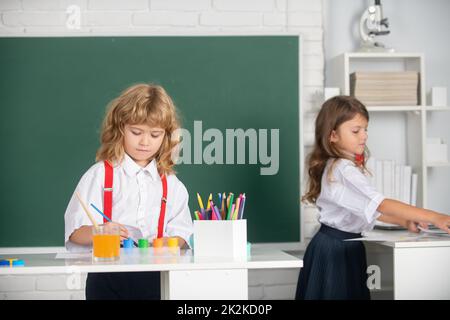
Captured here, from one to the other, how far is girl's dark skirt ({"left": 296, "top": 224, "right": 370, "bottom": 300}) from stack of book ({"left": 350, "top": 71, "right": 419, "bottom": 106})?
2.68ft

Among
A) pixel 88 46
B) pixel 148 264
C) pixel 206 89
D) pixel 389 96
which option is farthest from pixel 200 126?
pixel 148 264

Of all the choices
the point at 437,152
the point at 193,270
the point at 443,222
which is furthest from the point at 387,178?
the point at 193,270

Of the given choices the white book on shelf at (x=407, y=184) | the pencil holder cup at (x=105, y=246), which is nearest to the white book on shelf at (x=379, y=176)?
the white book on shelf at (x=407, y=184)

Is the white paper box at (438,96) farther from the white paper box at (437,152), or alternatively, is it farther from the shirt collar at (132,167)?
the shirt collar at (132,167)

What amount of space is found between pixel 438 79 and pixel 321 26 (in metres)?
0.66

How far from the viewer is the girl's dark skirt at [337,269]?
2.71m

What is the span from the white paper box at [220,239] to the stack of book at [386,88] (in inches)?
62.1

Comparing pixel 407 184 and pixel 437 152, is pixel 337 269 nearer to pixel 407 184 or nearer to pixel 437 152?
pixel 407 184

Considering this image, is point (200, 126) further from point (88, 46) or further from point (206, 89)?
point (88, 46)

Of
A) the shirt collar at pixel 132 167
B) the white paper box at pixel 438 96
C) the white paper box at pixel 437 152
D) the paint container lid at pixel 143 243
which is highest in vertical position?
the white paper box at pixel 438 96

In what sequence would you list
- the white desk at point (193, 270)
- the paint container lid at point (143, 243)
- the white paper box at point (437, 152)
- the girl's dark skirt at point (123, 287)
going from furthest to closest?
1. the white paper box at point (437, 152)
2. the girl's dark skirt at point (123, 287)
3. the paint container lid at point (143, 243)
4. the white desk at point (193, 270)

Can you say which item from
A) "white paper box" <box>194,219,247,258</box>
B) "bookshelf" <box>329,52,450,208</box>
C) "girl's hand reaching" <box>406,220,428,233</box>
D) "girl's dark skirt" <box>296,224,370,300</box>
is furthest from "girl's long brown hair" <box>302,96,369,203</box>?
"white paper box" <box>194,219,247,258</box>

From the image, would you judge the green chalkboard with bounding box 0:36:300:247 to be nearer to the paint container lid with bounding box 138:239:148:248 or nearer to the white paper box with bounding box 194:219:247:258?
the paint container lid with bounding box 138:239:148:248

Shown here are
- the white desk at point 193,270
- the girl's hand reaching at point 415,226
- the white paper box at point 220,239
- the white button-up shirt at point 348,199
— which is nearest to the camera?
the white desk at point 193,270
